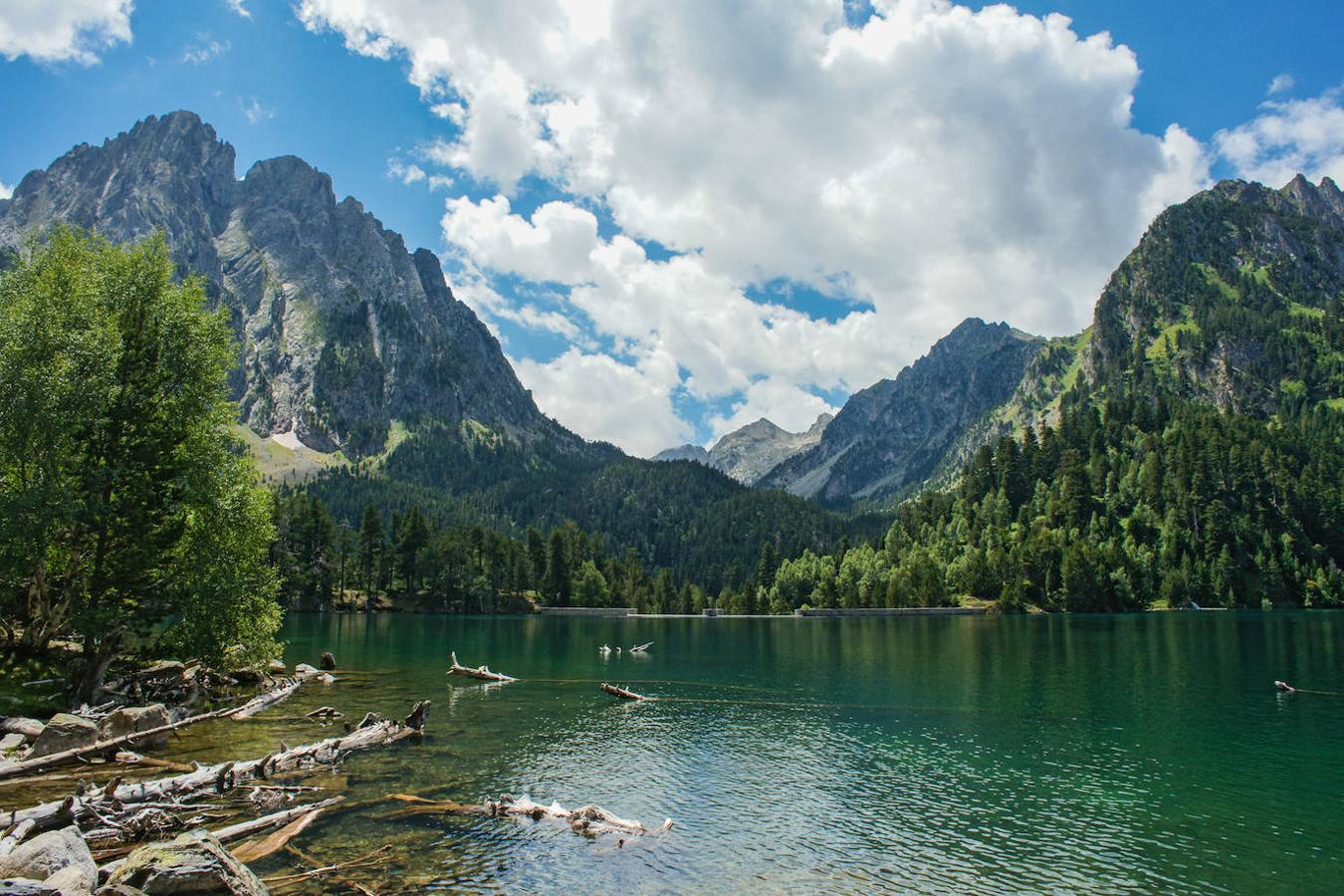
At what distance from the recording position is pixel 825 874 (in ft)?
77.0

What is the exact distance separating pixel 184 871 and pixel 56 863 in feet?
9.18

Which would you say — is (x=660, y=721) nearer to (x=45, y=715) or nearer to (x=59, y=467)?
(x=45, y=715)

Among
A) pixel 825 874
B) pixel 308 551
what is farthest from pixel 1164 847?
pixel 308 551

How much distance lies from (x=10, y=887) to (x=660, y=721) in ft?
125

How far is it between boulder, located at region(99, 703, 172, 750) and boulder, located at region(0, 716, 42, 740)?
2336 millimetres

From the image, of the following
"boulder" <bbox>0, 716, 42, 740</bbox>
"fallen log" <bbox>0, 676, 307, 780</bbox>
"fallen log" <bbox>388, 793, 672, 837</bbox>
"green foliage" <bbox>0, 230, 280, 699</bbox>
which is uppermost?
"green foliage" <bbox>0, 230, 280, 699</bbox>

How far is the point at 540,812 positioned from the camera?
27953 mm

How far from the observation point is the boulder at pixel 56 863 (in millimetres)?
16703

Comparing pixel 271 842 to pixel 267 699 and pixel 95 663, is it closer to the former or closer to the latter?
pixel 95 663

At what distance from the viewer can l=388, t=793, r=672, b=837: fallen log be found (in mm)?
27141

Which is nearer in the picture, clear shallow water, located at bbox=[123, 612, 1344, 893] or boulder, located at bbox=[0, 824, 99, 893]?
boulder, located at bbox=[0, 824, 99, 893]

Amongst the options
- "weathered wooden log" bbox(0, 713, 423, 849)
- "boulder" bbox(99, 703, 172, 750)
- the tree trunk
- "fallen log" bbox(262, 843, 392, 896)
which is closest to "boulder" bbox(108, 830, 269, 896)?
"fallen log" bbox(262, 843, 392, 896)

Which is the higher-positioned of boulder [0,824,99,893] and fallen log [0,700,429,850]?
boulder [0,824,99,893]

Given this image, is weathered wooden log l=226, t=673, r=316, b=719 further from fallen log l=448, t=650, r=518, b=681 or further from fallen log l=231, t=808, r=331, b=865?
fallen log l=231, t=808, r=331, b=865
